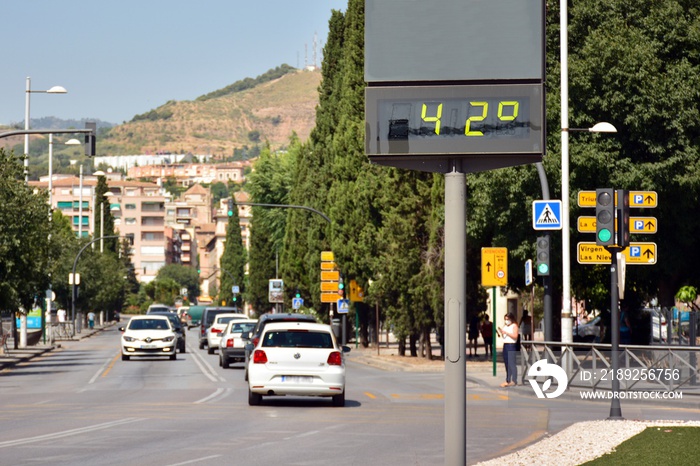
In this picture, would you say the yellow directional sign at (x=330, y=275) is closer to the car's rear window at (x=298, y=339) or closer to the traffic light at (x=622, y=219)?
the car's rear window at (x=298, y=339)

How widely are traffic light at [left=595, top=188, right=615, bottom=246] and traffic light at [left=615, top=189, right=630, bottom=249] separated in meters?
0.15

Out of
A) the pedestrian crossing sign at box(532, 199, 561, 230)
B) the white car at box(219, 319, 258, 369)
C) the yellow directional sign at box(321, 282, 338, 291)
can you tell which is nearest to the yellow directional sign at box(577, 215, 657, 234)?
the pedestrian crossing sign at box(532, 199, 561, 230)

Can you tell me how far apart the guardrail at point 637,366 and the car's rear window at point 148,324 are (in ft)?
76.1

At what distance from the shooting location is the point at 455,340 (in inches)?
417

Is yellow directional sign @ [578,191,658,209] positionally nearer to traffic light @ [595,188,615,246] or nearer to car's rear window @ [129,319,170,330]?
traffic light @ [595,188,615,246]

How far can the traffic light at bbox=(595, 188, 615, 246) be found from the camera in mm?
21312

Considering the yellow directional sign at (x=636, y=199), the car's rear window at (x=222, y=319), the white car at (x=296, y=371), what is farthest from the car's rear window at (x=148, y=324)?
the yellow directional sign at (x=636, y=199)

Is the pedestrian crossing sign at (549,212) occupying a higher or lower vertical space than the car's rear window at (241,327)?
higher

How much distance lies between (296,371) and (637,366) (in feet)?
23.2

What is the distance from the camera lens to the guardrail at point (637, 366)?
2659 cm

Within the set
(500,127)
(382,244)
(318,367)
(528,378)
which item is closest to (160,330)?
(382,244)

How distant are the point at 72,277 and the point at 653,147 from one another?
55162 millimetres

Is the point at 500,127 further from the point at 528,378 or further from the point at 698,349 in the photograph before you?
the point at 528,378

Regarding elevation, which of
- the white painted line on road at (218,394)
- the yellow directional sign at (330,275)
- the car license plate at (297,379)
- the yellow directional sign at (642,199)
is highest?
the yellow directional sign at (642,199)
